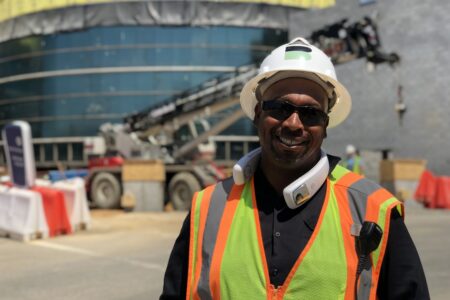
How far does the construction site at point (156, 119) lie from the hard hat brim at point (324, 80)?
0.36 feet

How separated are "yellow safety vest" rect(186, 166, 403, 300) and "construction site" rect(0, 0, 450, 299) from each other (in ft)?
2.05

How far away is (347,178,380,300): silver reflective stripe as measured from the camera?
182 cm

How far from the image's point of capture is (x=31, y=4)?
38031 millimetres

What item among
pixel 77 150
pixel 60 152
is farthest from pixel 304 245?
pixel 60 152

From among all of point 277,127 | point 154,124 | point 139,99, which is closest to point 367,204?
point 277,127

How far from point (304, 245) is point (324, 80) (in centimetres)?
66

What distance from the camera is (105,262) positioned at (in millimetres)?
7508

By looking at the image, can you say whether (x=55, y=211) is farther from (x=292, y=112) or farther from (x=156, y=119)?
(x=156, y=119)

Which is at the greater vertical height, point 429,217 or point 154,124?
point 154,124

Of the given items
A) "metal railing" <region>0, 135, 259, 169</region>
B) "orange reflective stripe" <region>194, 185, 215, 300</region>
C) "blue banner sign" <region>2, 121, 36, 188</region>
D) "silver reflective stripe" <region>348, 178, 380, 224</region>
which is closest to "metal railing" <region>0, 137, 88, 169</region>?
"metal railing" <region>0, 135, 259, 169</region>

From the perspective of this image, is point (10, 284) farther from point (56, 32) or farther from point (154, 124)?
point (56, 32)

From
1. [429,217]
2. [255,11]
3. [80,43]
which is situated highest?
[255,11]

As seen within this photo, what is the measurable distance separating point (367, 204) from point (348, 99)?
57 cm

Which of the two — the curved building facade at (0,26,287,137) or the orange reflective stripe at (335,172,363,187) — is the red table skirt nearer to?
the orange reflective stripe at (335,172,363,187)
